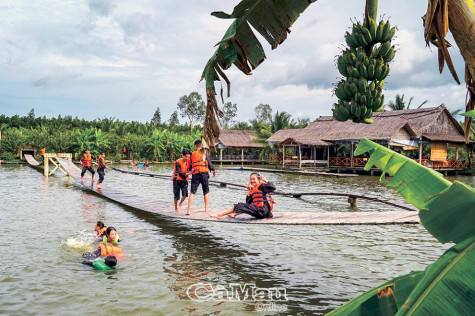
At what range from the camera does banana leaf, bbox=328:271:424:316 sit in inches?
69.4

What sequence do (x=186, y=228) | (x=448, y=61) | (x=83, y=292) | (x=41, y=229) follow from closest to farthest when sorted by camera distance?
(x=448, y=61) → (x=83, y=292) → (x=41, y=229) → (x=186, y=228)

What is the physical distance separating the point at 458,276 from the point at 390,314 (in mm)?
395

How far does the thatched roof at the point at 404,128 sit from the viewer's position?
29625mm

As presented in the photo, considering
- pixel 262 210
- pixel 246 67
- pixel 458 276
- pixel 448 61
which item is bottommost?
pixel 262 210

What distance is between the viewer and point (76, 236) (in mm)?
8812

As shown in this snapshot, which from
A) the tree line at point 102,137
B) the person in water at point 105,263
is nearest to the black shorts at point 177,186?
the person in water at point 105,263

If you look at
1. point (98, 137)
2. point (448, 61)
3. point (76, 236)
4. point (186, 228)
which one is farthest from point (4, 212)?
point (98, 137)

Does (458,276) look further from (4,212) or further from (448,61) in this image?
(4,212)

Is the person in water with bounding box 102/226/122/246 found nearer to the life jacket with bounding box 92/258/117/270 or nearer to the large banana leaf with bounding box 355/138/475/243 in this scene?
the life jacket with bounding box 92/258/117/270

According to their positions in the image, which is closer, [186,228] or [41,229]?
[41,229]

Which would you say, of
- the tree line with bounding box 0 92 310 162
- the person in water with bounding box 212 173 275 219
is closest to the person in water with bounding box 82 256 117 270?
the person in water with bounding box 212 173 275 219

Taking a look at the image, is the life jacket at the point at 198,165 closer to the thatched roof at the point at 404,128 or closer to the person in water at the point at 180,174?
the person in water at the point at 180,174

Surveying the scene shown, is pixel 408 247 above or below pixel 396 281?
below

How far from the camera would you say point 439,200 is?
1.71 m
